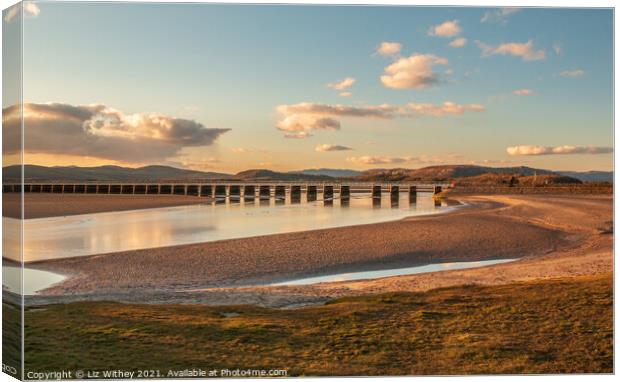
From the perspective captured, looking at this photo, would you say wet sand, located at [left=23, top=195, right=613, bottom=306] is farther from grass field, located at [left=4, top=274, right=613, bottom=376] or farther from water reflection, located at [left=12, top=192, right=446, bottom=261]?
water reflection, located at [left=12, top=192, right=446, bottom=261]

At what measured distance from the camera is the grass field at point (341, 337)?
5926 millimetres

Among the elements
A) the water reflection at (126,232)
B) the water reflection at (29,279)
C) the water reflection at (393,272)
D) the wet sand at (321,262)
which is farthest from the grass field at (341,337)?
the water reflection at (126,232)

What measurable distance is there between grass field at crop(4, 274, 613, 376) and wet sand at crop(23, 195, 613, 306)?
46.2 inches

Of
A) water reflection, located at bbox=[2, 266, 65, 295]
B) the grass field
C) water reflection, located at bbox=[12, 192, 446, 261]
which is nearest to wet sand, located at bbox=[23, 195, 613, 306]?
water reflection, located at bbox=[2, 266, 65, 295]

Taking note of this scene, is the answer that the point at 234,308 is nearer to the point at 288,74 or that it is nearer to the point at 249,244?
the point at 288,74

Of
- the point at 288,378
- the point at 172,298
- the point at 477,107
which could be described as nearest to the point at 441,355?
the point at 288,378

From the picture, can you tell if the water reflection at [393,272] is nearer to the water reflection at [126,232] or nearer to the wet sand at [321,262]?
the wet sand at [321,262]

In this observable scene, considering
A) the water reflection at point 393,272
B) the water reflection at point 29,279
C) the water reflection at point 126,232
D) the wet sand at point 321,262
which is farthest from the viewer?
the water reflection at point 126,232

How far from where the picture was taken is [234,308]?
740 centimetres

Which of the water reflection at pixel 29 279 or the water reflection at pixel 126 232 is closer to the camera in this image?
the water reflection at pixel 29 279

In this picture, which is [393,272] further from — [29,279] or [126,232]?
[126,232]

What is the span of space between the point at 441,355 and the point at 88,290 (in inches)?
226

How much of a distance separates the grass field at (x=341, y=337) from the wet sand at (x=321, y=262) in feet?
3.85

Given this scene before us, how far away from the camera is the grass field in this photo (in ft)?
19.4
